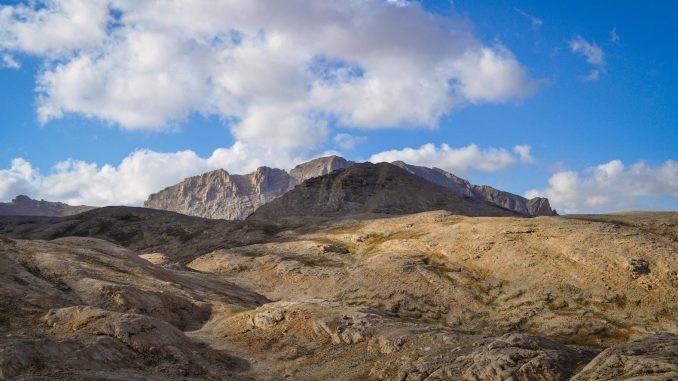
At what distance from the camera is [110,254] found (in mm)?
52719

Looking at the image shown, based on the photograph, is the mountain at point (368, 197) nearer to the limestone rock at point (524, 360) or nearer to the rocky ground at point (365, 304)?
the rocky ground at point (365, 304)

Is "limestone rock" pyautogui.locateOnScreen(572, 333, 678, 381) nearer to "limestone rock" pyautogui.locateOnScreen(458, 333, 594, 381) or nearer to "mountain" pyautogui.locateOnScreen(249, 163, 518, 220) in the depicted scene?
"limestone rock" pyautogui.locateOnScreen(458, 333, 594, 381)

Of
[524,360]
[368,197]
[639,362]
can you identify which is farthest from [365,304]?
[368,197]

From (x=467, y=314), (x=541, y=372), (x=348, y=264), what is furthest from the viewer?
(x=348, y=264)

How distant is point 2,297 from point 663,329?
48503 mm

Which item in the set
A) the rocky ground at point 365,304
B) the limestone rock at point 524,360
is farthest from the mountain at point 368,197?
the limestone rock at point 524,360

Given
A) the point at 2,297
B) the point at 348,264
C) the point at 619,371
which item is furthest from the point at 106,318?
the point at 348,264

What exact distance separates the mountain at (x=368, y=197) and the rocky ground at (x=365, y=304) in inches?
1763

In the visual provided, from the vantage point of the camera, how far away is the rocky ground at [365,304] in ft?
74.6

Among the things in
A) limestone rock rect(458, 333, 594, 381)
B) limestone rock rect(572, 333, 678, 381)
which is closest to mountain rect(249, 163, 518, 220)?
limestone rock rect(458, 333, 594, 381)

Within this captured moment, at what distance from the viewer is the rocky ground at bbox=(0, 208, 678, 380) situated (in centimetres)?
2273

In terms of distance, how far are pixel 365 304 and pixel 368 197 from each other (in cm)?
8918

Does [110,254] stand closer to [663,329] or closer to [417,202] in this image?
[663,329]

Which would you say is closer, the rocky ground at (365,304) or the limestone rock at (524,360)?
the limestone rock at (524,360)
